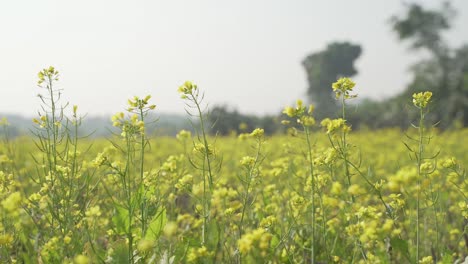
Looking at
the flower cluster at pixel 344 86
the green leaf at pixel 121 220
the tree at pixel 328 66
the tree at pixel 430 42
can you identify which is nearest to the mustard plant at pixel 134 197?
the green leaf at pixel 121 220

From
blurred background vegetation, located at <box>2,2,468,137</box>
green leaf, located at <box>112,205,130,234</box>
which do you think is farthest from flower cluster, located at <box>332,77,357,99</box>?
blurred background vegetation, located at <box>2,2,468,137</box>

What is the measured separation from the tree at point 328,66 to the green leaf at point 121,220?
4720 centimetres

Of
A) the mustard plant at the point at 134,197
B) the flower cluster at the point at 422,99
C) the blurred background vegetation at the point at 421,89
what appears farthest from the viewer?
the blurred background vegetation at the point at 421,89

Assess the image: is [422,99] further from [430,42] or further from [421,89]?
[430,42]

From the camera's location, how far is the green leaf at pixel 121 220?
6.77 feet

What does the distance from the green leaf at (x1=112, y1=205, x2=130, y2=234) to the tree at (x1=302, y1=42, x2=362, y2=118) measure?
4720 centimetres

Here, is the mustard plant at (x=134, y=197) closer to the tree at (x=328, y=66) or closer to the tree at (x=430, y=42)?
the tree at (x=430, y=42)

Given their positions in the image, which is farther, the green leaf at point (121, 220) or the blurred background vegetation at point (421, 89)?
the blurred background vegetation at point (421, 89)

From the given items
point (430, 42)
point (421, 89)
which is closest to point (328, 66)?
point (430, 42)

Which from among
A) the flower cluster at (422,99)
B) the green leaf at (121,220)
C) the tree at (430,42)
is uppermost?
the tree at (430,42)

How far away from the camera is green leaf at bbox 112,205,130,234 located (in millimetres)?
2064

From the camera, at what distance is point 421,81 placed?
25625 millimetres

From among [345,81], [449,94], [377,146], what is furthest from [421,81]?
[345,81]

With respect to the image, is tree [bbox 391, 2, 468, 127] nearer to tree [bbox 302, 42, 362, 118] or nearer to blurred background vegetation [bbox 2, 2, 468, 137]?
blurred background vegetation [bbox 2, 2, 468, 137]
